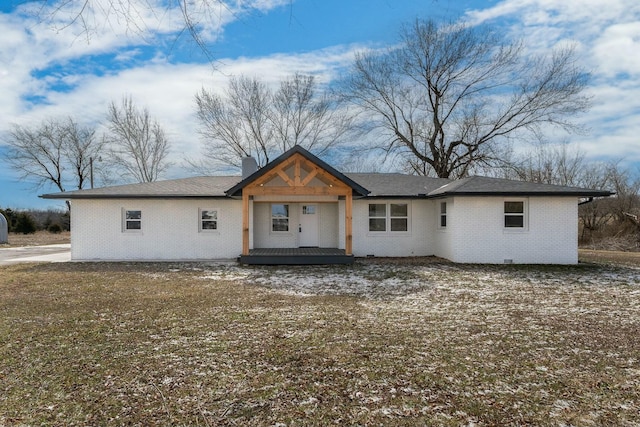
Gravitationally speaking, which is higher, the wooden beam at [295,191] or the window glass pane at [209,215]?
the wooden beam at [295,191]

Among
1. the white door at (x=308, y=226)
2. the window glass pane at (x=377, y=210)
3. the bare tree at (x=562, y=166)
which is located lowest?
the white door at (x=308, y=226)

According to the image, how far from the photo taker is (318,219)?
16.7 meters

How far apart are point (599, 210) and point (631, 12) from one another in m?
30.0

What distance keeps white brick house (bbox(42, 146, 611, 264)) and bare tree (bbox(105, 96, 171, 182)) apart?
2052cm

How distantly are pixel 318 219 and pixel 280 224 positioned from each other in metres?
1.65

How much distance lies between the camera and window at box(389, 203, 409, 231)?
16234 millimetres

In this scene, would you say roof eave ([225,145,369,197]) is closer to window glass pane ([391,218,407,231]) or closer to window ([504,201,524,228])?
window glass pane ([391,218,407,231])

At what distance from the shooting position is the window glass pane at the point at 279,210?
54.6ft

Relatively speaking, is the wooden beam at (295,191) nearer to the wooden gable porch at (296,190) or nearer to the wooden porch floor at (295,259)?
the wooden gable porch at (296,190)

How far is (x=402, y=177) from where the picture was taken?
1916 centimetres

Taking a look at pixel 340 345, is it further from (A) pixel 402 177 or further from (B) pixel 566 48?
(B) pixel 566 48

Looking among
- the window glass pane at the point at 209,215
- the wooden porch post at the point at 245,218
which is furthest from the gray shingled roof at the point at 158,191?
the wooden porch post at the point at 245,218

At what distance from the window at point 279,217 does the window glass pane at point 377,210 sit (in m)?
3.57

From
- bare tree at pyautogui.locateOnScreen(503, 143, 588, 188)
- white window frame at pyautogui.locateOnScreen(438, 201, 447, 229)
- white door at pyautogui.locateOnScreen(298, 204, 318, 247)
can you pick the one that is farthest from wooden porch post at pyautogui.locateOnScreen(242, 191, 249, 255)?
bare tree at pyautogui.locateOnScreen(503, 143, 588, 188)
